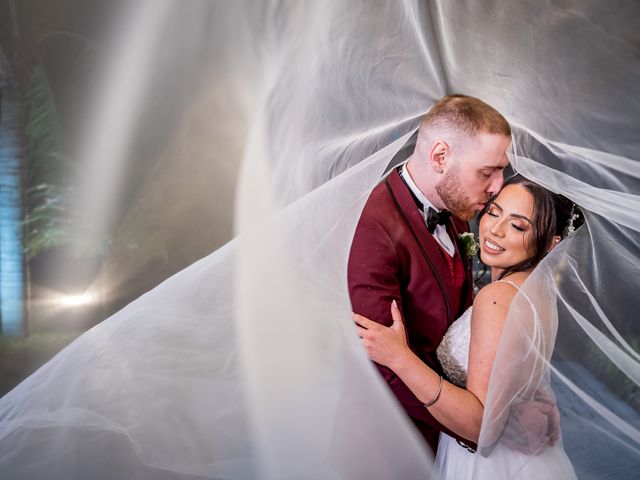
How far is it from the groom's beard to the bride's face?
4 centimetres

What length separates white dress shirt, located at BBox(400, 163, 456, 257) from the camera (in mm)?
1133

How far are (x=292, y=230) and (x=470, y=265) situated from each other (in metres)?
0.47

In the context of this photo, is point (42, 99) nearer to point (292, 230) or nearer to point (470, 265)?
point (292, 230)

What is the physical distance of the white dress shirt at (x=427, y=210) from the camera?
1.13 metres

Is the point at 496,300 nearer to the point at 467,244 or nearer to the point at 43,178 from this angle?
the point at 467,244

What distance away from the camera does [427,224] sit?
1130 mm

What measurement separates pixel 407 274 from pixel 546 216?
0.31m

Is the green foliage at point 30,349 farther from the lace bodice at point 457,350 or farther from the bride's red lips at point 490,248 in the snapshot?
the bride's red lips at point 490,248

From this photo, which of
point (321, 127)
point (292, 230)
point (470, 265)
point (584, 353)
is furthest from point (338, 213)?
point (584, 353)

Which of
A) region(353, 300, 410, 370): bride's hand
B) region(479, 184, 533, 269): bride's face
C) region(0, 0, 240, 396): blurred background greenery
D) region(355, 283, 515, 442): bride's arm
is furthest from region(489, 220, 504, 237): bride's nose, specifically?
region(0, 0, 240, 396): blurred background greenery

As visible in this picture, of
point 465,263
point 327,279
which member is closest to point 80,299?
point 327,279

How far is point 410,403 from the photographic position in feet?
3.65

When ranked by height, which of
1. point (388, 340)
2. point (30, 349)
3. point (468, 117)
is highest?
point (468, 117)

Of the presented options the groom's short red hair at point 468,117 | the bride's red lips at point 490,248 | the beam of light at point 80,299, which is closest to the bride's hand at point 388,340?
the bride's red lips at point 490,248
